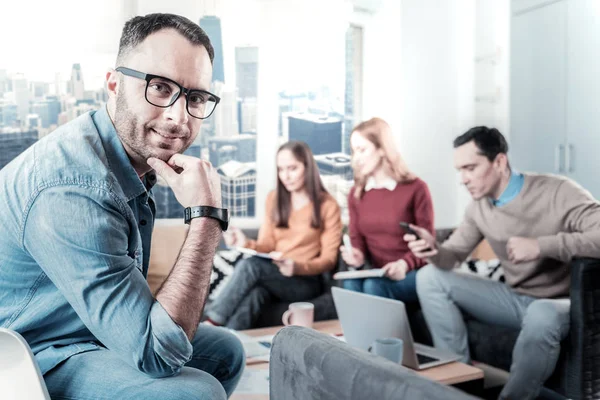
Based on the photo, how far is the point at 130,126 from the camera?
137cm

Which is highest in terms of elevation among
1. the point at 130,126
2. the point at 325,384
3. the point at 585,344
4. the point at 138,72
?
the point at 138,72

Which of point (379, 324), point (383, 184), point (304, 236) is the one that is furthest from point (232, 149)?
point (379, 324)

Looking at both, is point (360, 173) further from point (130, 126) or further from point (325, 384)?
point (325, 384)

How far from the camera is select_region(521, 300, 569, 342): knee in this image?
237 centimetres

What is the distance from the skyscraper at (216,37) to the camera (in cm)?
387

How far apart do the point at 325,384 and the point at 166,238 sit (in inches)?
97.7

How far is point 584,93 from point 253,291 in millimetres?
2150

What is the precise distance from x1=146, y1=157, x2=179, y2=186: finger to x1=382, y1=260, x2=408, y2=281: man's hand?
1.90 meters

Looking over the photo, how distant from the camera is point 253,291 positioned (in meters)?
3.29

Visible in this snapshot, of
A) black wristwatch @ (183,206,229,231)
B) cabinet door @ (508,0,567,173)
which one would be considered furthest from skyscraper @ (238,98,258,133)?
black wristwatch @ (183,206,229,231)

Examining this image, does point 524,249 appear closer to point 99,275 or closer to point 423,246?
point 423,246

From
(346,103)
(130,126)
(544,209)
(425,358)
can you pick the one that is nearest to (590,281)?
(544,209)

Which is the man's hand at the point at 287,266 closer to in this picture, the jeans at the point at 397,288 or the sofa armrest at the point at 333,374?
the jeans at the point at 397,288

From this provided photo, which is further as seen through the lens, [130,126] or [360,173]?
[360,173]
